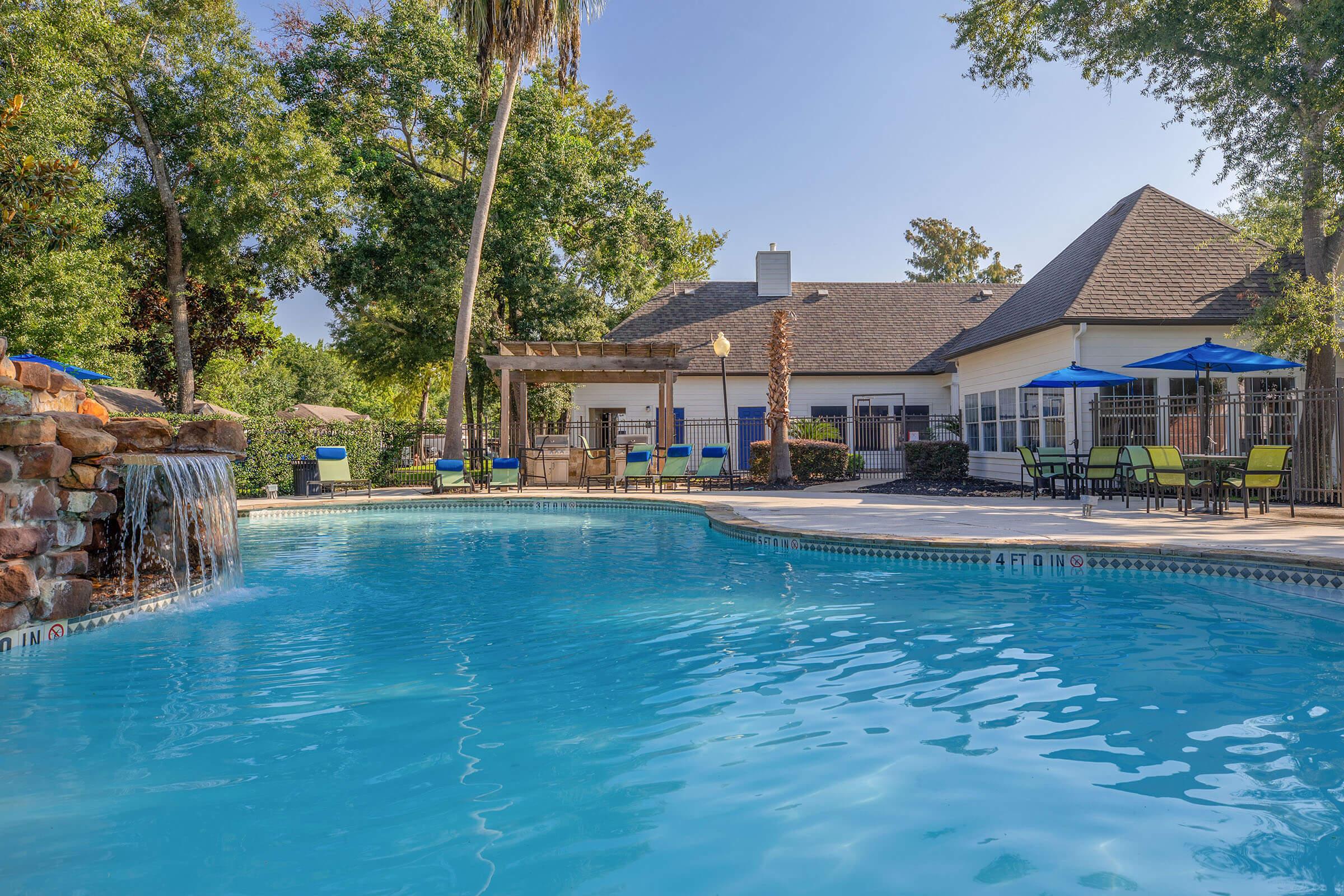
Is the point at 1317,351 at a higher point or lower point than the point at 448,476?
higher

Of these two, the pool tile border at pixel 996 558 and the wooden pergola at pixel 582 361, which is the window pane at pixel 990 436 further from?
the pool tile border at pixel 996 558

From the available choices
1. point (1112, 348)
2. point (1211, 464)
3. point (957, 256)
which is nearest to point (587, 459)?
point (1112, 348)

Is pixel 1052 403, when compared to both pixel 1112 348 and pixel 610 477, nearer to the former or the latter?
pixel 1112 348

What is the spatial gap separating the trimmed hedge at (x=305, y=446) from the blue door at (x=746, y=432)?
29.6 ft

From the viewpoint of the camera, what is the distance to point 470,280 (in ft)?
60.3

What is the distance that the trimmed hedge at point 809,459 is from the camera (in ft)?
61.4

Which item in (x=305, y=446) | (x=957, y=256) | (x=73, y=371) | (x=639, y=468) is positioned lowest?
(x=639, y=468)

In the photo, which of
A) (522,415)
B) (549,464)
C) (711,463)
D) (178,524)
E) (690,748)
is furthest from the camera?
(522,415)

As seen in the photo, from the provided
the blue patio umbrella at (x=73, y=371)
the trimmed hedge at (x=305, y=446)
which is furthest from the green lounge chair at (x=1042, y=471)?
the blue patio umbrella at (x=73, y=371)

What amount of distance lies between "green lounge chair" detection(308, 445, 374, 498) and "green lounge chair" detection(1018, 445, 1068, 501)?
1236cm

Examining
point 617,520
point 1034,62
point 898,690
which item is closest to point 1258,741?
point 898,690

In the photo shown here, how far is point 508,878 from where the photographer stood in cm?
253

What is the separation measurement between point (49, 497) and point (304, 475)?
1178cm

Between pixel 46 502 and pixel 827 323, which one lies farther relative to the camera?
pixel 827 323
